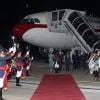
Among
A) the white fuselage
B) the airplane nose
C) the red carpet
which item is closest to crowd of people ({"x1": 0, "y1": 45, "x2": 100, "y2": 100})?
the red carpet

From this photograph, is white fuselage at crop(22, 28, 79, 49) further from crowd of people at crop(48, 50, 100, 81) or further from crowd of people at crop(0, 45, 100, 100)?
crowd of people at crop(48, 50, 100, 81)

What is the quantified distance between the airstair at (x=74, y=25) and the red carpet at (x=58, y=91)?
11504mm

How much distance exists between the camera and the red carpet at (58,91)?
1551cm

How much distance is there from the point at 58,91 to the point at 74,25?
17.0m

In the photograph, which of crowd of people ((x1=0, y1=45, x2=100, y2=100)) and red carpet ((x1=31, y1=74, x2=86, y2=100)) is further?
red carpet ((x1=31, y1=74, x2=86, y2=100))

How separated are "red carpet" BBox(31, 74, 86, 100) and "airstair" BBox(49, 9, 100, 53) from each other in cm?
1150

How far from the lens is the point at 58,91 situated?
17219 millimetres

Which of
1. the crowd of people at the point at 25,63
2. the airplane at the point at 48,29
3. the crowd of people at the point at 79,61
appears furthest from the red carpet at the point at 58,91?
the airplane at the point at 48,29

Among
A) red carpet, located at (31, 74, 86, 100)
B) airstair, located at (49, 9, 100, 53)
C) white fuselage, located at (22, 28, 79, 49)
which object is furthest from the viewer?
white fuselage, located at (22, 28, 79, 49)

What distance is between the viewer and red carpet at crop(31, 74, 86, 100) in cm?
1551

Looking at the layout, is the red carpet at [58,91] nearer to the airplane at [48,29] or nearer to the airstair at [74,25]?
the airstair at [74,25]

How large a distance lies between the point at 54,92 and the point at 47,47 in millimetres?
18542

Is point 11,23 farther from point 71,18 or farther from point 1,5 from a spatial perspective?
point 71,18

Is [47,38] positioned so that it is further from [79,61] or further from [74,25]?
[79,61]
